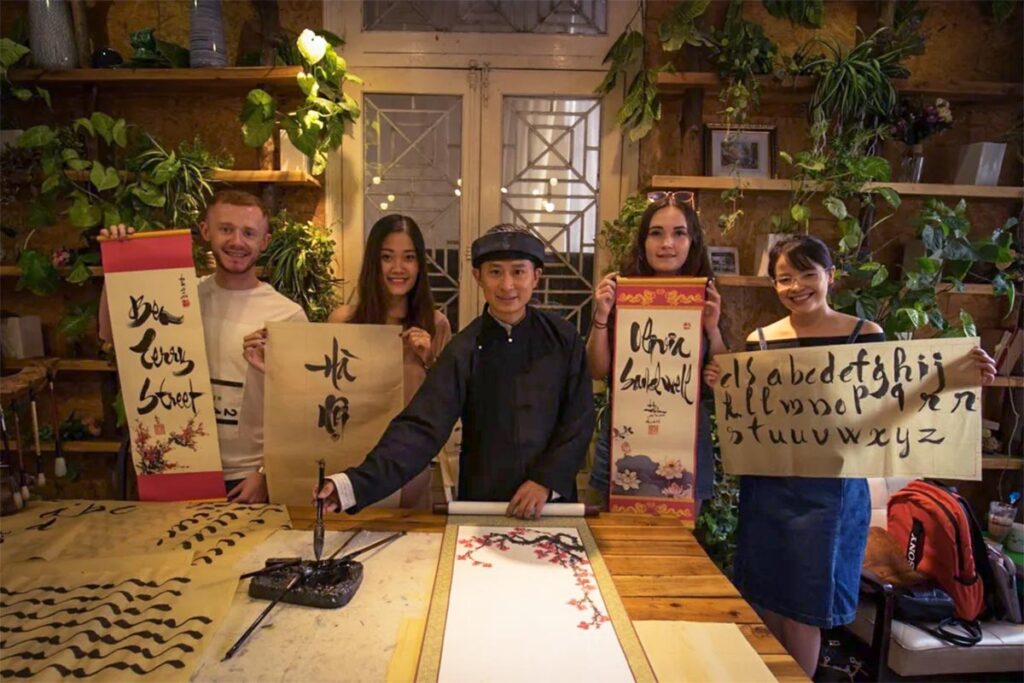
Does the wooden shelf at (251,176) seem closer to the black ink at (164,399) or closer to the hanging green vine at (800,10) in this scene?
the black ink at (164,399)

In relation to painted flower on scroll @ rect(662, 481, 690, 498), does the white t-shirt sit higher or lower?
higher

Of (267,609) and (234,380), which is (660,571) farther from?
(234,380)

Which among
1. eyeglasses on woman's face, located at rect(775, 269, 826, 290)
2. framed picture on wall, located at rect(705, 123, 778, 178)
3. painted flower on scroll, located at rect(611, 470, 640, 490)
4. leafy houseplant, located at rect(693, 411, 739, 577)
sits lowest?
leafy houseplant, located at rect(693, 411, 739, 577)

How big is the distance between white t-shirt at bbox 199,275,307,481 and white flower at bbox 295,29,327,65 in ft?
4.57

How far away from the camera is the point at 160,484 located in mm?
1678

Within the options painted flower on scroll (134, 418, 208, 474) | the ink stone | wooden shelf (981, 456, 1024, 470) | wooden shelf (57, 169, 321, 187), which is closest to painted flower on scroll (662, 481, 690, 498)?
the ink stone

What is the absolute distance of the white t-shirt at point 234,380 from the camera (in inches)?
70.3

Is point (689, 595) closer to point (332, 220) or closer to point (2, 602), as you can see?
point (2, 602)

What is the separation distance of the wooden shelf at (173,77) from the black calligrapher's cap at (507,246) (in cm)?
190

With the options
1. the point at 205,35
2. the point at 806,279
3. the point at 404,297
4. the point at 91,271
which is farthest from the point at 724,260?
the point at 91,271

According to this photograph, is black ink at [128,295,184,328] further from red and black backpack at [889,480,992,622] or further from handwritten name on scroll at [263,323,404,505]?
red and black backpack at [889,480,992,622]

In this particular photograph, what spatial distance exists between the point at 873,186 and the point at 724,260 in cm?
76

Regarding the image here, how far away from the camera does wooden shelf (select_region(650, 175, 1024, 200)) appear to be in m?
2.85

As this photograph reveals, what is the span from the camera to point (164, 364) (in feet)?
5.52
